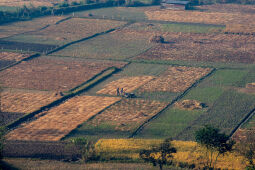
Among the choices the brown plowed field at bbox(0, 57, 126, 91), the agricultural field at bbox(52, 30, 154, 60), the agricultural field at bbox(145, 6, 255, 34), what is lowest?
the brown plowed field at bbox(0, 57, 126, 91)

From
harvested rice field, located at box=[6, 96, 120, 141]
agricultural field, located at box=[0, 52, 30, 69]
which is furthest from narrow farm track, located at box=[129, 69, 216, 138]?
agricultural field, located at box=[0, 52, 30, 69]

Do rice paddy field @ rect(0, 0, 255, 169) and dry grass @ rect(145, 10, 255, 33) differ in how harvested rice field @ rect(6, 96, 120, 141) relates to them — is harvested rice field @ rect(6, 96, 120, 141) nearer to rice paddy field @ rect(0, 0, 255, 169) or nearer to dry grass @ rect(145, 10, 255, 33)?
rice paddy field @ rect(0, 0, 255, 169)

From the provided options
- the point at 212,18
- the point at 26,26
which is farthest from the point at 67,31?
the point at 212,18

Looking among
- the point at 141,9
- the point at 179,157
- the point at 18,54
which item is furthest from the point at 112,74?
the point at 141,9

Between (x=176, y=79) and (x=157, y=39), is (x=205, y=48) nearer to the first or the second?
(x=157, y=39)

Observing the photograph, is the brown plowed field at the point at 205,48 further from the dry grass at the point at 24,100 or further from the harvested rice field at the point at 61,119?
the dry grass at the point at 24,100
